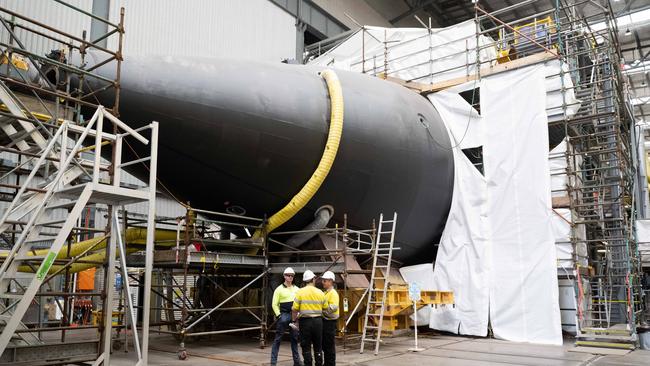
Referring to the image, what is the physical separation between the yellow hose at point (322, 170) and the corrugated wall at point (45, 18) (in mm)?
11396

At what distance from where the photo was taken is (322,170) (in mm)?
11484

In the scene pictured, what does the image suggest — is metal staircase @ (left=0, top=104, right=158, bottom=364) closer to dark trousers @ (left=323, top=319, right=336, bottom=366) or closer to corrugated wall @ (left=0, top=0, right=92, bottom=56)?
dark trousers @ (left=323, top=319, right=336, bottom=366)

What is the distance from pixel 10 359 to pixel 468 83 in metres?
13.5

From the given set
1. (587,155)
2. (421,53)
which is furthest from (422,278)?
(421,53)

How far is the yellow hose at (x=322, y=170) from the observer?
1149 centimetres

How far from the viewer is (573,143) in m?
15.2

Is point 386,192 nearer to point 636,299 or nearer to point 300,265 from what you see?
point 300,265

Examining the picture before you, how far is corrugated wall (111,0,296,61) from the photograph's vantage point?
21547 millimetres

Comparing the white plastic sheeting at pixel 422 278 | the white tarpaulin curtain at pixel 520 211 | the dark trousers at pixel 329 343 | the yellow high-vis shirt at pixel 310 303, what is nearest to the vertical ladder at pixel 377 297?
the white plastic sheeting at pixel 422 278

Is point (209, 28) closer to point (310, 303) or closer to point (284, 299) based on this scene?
point (284, 299)

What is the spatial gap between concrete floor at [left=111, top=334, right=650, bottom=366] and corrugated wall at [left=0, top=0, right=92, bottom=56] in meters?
11.3

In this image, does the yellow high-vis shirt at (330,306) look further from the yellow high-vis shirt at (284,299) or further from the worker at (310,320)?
the yellow high-vis shirt at (284,299)

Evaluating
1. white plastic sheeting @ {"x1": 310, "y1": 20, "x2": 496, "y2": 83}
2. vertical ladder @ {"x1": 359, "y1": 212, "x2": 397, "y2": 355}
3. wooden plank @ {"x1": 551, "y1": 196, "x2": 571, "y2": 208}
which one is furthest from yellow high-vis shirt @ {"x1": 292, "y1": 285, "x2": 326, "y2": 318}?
white plastic sheeting @ {"x1": 310, "y1": 20, "x2": 496, "y2": 83}

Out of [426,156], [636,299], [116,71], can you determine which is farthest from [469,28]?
[116,71]
